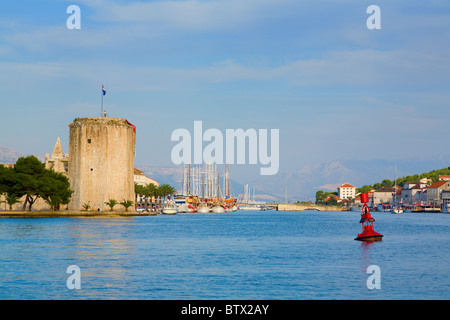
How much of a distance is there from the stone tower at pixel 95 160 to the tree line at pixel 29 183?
3.58m

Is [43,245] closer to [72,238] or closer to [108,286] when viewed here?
[72,238]

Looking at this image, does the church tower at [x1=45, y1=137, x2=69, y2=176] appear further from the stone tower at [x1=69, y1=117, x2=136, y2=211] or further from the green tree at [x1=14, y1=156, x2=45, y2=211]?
the green tree at [x1=14, y1=156, x2=45, y2=211]

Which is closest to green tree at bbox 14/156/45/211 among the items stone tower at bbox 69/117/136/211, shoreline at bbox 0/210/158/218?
shoreline at bbox 0/210/158/218

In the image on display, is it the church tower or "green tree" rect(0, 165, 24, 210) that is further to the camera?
the church tower

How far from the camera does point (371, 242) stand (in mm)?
43531

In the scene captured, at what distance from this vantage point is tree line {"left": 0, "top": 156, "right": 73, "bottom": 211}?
77625 millimetres

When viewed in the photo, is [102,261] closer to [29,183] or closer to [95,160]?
[29,183]

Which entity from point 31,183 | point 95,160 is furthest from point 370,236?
point 95,160

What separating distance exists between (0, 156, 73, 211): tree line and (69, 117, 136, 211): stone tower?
3583 millimetres

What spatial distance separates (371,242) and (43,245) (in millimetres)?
23280

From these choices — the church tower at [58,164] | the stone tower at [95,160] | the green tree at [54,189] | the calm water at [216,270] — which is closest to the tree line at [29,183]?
the green tree at [54,189]

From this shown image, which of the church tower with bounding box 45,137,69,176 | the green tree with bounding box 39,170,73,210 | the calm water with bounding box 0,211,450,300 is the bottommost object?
the calm water with bounding box 0,211,450,300

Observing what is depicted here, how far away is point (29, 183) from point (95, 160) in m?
12.5
